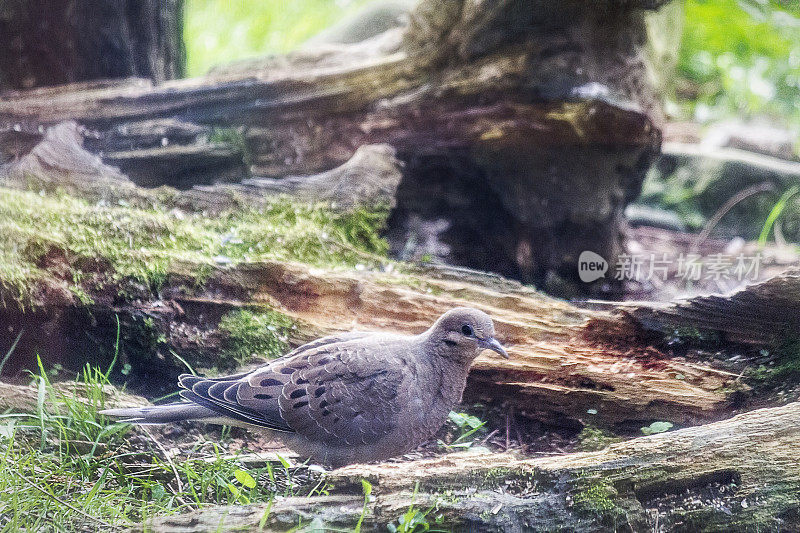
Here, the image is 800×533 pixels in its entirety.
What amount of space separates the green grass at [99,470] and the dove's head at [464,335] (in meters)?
0.89

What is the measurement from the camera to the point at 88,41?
12.6ft

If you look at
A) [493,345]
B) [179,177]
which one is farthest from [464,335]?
[179,177]

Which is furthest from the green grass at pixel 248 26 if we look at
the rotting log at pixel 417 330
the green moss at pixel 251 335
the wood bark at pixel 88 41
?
the green moss at pixel 251 335

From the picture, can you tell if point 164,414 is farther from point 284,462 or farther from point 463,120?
point 463,120

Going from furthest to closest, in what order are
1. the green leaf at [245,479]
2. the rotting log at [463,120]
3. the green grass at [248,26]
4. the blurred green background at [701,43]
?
the green grass at [248,26] → the blurred green background at [701,43] → the rotting log at [463,120] → the green leaf at [245,479]

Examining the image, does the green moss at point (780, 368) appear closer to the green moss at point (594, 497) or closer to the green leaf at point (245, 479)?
the green moss at point (594, 497)

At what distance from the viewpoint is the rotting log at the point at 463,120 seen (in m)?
3.93

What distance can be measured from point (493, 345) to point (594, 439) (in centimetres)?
63

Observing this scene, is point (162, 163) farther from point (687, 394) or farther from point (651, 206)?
point (651, 206)

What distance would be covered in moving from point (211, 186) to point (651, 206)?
13.6 ft

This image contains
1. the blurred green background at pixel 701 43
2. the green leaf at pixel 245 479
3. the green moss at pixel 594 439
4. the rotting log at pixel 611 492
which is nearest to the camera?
the rotting log at pixel 611 492

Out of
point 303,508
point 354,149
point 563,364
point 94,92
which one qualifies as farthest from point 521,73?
point 303,508

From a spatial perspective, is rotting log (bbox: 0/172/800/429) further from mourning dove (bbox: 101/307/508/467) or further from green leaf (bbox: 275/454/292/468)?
green leaf (bbox: 275/454/292/468)

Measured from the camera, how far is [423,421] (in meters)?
2.98
